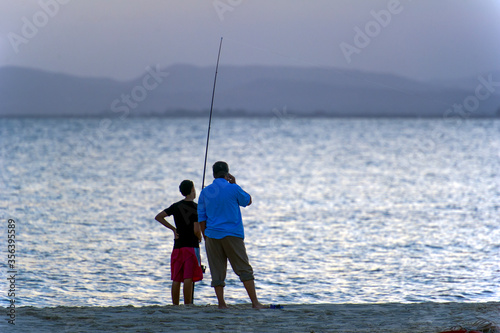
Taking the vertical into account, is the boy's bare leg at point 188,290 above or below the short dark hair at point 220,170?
below

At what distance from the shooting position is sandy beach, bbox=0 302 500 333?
6176 millimetres

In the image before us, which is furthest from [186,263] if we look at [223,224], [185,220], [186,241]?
[223,224]

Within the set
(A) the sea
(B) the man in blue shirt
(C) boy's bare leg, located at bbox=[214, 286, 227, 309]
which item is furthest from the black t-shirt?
(A) the sea

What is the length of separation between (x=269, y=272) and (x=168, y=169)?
2699 cm

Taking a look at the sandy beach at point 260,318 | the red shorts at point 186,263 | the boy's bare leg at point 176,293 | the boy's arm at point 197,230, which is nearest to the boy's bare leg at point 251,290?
the sandy beach at point 260,318

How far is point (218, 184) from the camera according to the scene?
6914 millimetres

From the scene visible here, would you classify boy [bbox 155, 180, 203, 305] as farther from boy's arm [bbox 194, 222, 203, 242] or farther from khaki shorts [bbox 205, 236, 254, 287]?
khaki shorts [bbox 205, 236, 254, 287]

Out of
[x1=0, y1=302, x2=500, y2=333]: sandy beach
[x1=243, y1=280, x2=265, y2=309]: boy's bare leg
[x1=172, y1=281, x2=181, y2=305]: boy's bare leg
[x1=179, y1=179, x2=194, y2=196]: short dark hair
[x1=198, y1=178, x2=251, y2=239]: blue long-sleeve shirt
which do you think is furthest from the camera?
[x1=172, y1=281, x2=181, y2=305]: boy's bare leg

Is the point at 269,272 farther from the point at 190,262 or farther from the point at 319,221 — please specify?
the point at 319,221

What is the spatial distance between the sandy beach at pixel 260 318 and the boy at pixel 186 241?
1.51ft

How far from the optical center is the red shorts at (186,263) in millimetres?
7445

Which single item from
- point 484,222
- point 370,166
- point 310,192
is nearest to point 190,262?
point 484,222

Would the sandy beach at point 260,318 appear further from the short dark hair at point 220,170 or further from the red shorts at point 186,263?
the short dark hair at point 220,170

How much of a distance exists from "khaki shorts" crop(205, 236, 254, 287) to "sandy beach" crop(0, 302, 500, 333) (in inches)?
15.2
